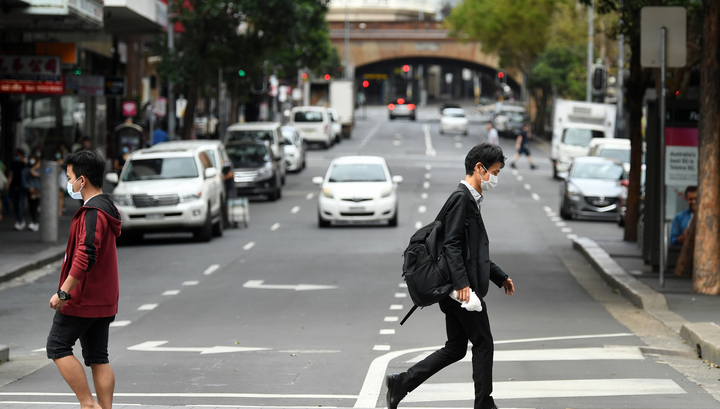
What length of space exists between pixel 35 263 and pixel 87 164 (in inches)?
457

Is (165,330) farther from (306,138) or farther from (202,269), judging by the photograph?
(306,138)

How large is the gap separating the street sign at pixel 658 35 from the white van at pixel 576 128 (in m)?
25.7

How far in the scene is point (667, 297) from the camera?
1351 cm

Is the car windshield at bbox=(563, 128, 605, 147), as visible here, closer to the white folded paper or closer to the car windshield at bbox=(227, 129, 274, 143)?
the car windshield at bbox=(227, 129, 274, 143)

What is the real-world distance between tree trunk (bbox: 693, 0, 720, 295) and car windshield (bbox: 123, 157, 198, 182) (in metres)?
10.9

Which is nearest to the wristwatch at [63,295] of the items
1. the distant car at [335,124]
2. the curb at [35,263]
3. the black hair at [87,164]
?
the black hair at [87,164]

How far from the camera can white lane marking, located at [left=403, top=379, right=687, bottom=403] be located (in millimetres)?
7930

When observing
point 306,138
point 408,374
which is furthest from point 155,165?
point 306,138

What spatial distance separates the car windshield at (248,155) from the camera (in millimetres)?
31156

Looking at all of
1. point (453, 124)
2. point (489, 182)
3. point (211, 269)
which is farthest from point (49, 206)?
point (453, 124)

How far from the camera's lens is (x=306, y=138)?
184ft

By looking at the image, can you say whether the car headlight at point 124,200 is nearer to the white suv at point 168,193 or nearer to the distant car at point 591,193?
the white suv at point 168,193

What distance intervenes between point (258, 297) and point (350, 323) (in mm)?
2551

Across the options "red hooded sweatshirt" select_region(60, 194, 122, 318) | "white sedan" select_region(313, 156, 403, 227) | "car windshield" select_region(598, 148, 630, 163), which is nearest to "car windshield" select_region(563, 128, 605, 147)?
"car windshield" select_region(598, 148, 630, 163)
